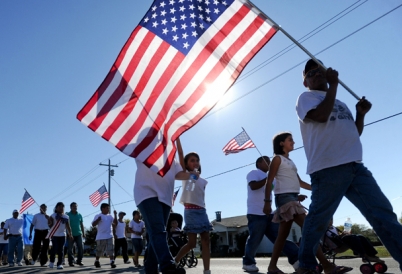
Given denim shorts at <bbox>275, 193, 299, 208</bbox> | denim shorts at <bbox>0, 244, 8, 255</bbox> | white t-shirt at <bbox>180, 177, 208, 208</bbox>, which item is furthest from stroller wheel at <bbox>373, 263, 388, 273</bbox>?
denim shorts at <bbox>0, 244, 8, 255</bbox>

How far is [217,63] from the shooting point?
4.94 meters

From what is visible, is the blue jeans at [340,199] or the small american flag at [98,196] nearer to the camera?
the blue jeans at [340,199]

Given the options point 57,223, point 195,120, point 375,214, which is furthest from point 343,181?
point 57,223

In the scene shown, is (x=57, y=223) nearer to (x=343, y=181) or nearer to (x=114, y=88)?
(x=114, y=88)

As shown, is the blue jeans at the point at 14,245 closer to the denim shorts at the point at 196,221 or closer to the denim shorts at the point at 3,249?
the denim shorts at the point at 3,249

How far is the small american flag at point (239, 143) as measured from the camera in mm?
12363

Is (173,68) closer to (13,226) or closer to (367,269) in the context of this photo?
(367,269)

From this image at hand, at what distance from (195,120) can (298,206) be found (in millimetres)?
1603

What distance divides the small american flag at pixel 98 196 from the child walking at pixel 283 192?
60.8 feet

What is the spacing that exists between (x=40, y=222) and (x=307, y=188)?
1010 centimetres

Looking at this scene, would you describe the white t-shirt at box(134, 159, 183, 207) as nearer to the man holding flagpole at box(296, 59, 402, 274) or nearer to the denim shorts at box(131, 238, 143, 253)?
the man holding flagpole at box(296, 59, 402, 274)

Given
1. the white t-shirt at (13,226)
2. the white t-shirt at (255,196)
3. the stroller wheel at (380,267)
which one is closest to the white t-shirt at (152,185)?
the white t-shirt at (255,196)

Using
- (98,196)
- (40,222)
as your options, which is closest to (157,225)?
(40,222)

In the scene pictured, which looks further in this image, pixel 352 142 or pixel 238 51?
pixel 238 51
